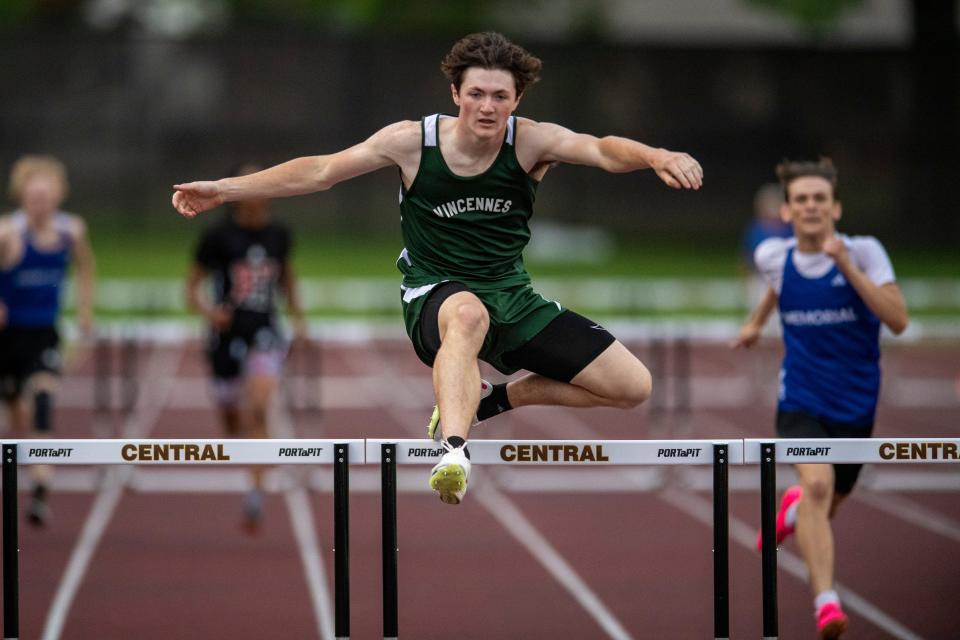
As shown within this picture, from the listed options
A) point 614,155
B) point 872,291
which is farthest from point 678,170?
point 872,291

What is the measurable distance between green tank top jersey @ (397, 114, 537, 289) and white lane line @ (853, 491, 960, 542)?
4.56 meters

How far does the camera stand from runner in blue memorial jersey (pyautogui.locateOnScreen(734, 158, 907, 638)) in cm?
559

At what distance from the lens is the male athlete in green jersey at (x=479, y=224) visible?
15.6ft

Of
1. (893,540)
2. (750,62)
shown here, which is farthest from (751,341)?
(750,62)

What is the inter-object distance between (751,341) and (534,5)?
36.6 meters

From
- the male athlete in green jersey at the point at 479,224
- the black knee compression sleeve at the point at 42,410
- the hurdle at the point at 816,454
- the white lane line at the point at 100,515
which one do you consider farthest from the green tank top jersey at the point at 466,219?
the black knee compression sleeve at the point at 42,410

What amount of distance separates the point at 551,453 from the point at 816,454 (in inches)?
36.6

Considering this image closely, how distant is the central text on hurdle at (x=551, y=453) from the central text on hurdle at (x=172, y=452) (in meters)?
0.95

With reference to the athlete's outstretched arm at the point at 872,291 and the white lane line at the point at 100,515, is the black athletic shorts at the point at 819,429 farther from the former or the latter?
the white lane line at the point at 100,515

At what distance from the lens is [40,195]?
8281 mm

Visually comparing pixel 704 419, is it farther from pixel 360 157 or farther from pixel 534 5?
pixel 534 5

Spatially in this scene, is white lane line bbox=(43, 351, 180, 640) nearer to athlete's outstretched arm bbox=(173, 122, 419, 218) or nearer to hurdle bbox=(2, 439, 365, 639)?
hurdle bbox=(2, 439, 365, 639)

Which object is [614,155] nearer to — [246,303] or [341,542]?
[341,542]

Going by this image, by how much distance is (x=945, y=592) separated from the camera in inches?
279
